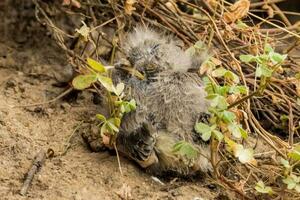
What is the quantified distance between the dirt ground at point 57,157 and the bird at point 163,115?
68mm

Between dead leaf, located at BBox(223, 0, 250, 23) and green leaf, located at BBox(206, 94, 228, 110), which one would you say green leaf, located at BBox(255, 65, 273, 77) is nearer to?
green leaf, located at BBox(206, 94, 228, 110)

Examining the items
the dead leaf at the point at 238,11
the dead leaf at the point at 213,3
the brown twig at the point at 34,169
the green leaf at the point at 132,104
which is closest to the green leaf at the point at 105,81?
the green leaf at the point at 132,104

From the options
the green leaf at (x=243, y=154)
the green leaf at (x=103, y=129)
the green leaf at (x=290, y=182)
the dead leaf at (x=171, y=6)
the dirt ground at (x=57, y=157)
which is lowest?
the dirt ground at (x=57, y=157)

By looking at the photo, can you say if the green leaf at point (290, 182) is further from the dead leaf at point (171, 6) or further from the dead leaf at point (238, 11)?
the dead leaf at point (171, 6)

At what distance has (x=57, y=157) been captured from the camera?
203cm

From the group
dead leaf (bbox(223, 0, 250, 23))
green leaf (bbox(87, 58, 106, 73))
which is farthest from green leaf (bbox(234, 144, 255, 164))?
dead leaf (bbox(223, 0, 250, 23))

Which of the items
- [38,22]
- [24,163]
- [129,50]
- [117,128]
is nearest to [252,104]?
[129,50]

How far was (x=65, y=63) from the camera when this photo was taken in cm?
268

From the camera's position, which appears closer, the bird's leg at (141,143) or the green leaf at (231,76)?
the green leaf at (231,76)

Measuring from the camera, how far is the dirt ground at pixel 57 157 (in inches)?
73.0

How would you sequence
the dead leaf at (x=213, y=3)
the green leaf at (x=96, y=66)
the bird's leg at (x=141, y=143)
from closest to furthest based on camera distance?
1. the green leaf at (x=96, y=66)
2. the bird's leg at (x=141, y=143)
3. the dead leaf at (x=213, y=3)

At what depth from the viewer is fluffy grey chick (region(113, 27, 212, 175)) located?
6.39 ft

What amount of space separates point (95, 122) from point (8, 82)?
1.60 ft

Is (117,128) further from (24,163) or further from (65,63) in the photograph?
(65,63)
